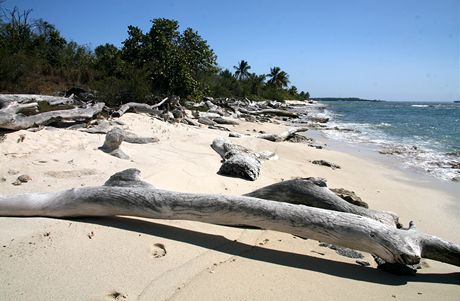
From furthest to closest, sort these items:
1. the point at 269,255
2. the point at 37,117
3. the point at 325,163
→ the point at 325,163
the point at 37,117
the point at 269,255

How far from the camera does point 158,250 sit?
3.33 meters

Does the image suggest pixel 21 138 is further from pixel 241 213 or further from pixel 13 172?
pixel 241 213

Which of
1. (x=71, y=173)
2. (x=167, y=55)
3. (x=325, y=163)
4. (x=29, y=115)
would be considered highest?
(x=167, y=55)

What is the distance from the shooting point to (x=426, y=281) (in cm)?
322

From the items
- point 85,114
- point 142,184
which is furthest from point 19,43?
point 142,184

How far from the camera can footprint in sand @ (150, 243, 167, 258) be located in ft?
10.6

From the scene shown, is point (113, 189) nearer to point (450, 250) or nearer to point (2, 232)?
point (2, 232)

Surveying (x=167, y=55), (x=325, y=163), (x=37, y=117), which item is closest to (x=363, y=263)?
(x=325, y=163)

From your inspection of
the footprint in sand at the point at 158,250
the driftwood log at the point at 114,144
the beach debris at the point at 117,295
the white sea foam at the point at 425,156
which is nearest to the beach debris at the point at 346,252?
the footprint in sand at the point at 158,250

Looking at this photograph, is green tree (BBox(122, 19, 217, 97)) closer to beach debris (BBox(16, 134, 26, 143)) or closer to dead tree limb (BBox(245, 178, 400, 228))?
beach debris (BBox(16, 134, 26, 143))

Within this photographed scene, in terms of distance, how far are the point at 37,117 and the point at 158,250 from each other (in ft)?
19.1

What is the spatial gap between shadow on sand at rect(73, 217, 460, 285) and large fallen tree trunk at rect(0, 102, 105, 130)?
4.03 metres

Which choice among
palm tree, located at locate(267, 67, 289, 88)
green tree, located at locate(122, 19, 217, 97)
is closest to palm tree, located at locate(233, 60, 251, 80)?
palm tree, located at locate(267, 67, 289, 88)

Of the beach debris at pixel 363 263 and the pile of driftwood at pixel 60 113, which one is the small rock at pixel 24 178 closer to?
the pile of driftwood at pixel 60 113
